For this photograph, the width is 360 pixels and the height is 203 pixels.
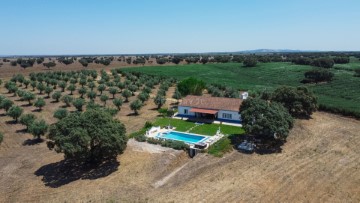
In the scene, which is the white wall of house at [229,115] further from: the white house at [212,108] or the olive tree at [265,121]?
the olive tree at [265,121]

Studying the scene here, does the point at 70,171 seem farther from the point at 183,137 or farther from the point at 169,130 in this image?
the point at 169,130

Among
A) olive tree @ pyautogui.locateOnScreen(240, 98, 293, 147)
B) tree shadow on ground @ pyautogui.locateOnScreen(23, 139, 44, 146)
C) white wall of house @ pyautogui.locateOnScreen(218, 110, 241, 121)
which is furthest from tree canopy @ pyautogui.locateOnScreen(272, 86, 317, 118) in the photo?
tree shadow on ground @ pyautogui.locateOnScreen(23, 139, 44, 146)

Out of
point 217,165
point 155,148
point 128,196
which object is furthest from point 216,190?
point 155,148

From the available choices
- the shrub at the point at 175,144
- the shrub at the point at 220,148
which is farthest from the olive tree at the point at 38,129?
the shrub at the point at 220,148

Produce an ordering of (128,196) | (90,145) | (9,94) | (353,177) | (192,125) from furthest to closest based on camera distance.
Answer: (9,94) < (192,125) < (90,145) < (353,177) < (128,196)

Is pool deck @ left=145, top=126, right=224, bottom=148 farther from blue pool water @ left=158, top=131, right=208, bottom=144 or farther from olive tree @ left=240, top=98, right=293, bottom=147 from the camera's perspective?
olive tree @ left=240, top=98, right=293, bottom=147

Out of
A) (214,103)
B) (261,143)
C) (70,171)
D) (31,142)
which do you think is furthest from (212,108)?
(31,142)

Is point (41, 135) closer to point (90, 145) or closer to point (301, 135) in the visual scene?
point (90, 145)

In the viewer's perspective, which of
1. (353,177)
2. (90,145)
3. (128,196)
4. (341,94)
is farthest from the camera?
(341,94)
